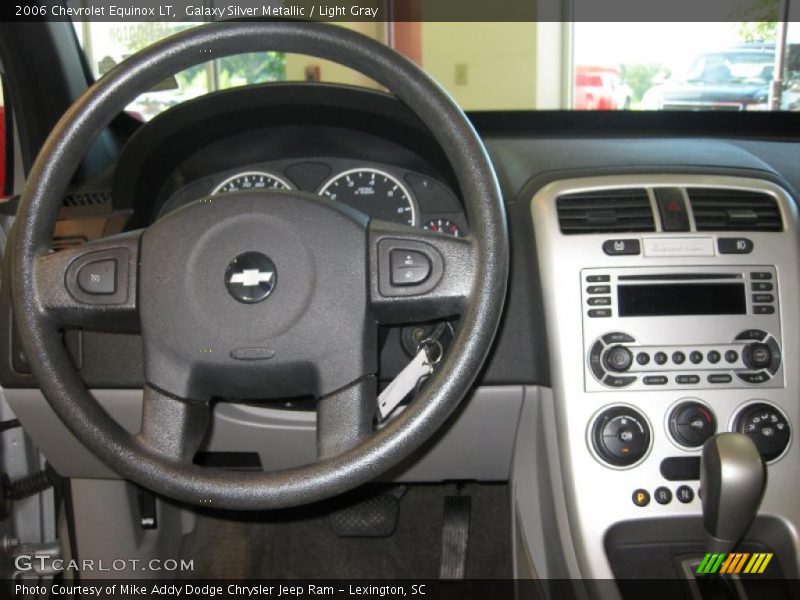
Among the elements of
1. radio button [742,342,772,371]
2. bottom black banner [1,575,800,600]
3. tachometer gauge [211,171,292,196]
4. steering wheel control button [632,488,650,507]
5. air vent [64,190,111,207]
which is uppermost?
tachometer gauge [211,171,292,196]

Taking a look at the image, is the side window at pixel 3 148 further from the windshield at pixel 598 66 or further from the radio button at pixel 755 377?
the radio button at pixel 755 377

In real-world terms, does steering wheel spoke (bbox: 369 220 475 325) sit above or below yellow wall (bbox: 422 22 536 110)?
below

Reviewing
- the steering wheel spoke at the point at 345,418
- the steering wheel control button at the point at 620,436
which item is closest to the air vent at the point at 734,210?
the steering wheel control button at the point at 620,436

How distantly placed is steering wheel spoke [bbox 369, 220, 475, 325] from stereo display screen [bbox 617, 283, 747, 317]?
0.32 meters

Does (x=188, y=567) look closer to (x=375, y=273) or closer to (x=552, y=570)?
(x=552, y=570)

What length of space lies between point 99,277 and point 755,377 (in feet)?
2.85

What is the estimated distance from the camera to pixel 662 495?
3.43ft

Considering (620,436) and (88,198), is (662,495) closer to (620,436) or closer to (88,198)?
(620,436)

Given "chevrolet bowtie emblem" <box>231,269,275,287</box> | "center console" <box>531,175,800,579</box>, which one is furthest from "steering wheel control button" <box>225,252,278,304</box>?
"center console" <box>531,175,800,579</box>

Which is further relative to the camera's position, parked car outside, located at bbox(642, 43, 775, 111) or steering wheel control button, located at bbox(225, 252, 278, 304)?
parked car outside, located at bbox(642, 43, 775, 111)

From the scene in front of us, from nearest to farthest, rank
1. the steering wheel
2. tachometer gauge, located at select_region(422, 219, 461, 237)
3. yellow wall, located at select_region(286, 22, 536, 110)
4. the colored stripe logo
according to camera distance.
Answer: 1. the steering wheel
2. the colored stripe logo
3. tachometer gauge, located at select_region(422, 219, 461, 237)
4. yellow wall, located at select_region(286, 22, 536, 110)

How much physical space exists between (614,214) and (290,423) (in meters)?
0.58

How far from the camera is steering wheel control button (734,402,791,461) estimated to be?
106 cm

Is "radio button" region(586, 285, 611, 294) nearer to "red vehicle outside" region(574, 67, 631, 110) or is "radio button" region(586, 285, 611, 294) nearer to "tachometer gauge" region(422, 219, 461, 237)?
"tachometer gauge" region(422, 219, 461, 237)
